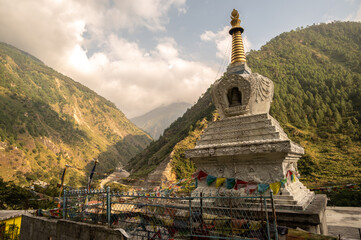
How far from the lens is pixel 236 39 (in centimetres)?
1402

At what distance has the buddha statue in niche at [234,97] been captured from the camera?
11742 mm

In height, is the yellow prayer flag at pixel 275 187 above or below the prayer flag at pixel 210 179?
below

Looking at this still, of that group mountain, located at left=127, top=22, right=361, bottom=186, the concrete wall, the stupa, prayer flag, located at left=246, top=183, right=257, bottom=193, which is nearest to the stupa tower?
the stupa

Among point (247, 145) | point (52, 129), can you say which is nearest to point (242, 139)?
point (247, 145)

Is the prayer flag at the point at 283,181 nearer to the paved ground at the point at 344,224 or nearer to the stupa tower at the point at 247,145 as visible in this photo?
the stupa tower at the point at 247,145

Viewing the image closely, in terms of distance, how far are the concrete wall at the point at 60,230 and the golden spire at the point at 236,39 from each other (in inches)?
450

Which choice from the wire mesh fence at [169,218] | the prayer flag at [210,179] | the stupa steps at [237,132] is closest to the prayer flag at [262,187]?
the wire mesh fence at [169,218]

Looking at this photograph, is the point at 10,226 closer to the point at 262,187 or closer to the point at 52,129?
the point at 262,187

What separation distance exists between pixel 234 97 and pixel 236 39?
462 cm

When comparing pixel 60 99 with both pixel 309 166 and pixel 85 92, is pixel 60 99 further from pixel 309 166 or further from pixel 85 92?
pixel 309 166

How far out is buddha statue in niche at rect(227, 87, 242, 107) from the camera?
11.7 meters

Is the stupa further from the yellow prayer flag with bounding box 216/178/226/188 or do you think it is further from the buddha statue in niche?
the yellow prayer flag with bounding box 216/178/226/188

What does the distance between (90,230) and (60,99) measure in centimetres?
14224

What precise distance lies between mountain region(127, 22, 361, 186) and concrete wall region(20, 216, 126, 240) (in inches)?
868
